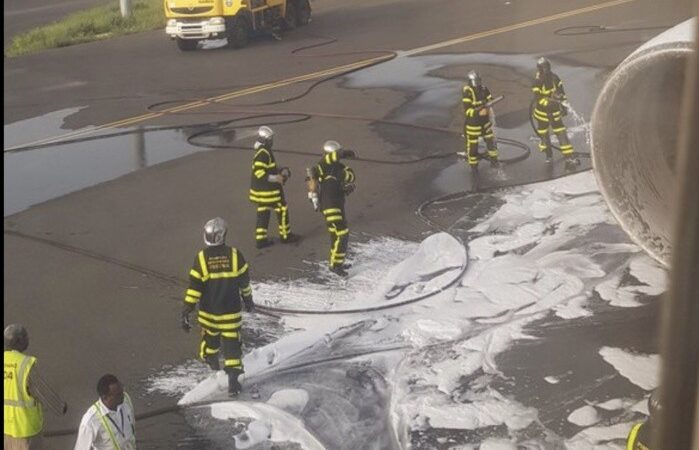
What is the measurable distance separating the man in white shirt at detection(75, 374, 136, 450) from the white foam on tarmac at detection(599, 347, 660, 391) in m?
4.37

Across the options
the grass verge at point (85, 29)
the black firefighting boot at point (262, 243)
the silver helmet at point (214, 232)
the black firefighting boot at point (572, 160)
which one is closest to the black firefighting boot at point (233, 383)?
the silver helmet at point (214, 232)

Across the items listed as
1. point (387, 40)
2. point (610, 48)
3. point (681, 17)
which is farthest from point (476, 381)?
point (681, 17)

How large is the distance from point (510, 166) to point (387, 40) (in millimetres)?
12503

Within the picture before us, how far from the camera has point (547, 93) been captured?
15.2 metres

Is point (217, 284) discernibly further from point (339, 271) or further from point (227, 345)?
point (339, 271)

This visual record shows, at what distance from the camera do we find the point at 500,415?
7965 millimetres

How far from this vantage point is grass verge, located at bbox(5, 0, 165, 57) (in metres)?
29.5

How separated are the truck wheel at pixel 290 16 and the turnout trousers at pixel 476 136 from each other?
15.2 meters

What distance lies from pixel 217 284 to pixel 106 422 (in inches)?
87.1

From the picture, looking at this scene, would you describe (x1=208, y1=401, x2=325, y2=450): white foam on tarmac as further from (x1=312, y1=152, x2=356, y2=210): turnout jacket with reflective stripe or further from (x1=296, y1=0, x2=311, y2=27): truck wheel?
(x1=296, y1=0, x2=311, y2=27): truck wheel

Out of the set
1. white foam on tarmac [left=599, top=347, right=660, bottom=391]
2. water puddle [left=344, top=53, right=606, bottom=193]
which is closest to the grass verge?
water puddle [left=344, top=53, right=606, bottom=193]

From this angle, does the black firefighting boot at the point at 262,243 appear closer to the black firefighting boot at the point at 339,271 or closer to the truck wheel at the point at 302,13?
the black firefighting boot at the point at 339,271

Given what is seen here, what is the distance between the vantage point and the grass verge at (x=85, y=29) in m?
29.5

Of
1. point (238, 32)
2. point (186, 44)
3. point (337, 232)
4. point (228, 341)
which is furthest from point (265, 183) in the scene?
point (186, 44)
